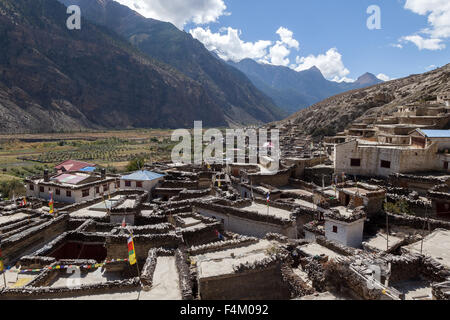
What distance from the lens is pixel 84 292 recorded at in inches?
424

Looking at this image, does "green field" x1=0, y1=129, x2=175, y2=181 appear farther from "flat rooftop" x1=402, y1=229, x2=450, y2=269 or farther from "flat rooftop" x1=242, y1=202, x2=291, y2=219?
"flat rooftop" x1=402, y1=229, x2=450, y2=269

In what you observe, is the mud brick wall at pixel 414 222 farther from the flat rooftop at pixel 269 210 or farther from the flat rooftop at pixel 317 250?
the flat rooftop at pixel 317 250

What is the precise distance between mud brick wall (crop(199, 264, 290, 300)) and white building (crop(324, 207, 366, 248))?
237 inches

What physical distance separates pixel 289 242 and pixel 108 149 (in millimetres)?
93008

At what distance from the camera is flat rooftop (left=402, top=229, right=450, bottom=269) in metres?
12.3

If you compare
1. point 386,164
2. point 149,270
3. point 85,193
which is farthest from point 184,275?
point 386,164

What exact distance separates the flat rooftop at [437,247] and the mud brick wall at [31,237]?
→ 18.1 meters

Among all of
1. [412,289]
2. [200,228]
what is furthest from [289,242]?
[412,289]

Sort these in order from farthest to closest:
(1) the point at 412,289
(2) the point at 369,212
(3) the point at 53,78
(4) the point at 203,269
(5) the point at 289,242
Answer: (3) the point at 53,78
(2) the point at 369,212
(5) the point at 289,242
(4) the point at 203,269
(1) the point at 412,289

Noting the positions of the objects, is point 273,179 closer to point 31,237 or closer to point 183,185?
point 183,185

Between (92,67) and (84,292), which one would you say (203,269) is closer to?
(84,292)

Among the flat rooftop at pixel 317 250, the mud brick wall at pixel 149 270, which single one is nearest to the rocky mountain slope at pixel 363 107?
the flat rooftop at pixel 317 250
